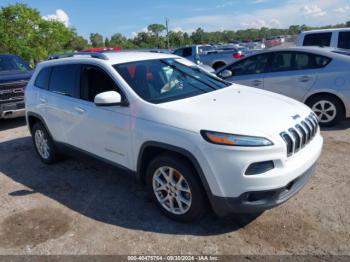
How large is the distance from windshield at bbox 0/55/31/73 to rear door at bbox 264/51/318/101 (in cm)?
677

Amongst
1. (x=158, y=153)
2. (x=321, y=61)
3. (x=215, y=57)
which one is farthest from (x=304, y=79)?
(x=215, y=57)

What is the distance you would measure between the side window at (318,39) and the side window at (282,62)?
3.37 meters

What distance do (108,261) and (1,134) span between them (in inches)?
230

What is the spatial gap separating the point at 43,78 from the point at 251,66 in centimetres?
414

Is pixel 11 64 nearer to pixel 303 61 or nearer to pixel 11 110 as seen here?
pixel 11 110

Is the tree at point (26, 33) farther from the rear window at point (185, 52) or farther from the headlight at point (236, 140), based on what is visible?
the headlight at point (236, 140)

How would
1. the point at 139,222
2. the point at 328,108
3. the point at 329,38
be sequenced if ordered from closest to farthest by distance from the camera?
the point at 139,222, the point at 328,108, the point at 329,38

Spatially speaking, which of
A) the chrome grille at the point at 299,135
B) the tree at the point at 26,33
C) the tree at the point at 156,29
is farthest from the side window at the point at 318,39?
the tree at the point at 156,29

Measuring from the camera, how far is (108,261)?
2984 millimetres

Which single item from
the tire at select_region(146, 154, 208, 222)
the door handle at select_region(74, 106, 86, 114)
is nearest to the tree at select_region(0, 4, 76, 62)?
the door handle at select_region(74, 106, 86, 114)

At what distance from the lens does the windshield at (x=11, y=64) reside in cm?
929

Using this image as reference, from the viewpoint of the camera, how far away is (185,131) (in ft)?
9.98

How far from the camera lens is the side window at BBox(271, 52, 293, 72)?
664cm

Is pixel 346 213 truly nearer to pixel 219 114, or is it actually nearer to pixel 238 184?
pixel 238 184
